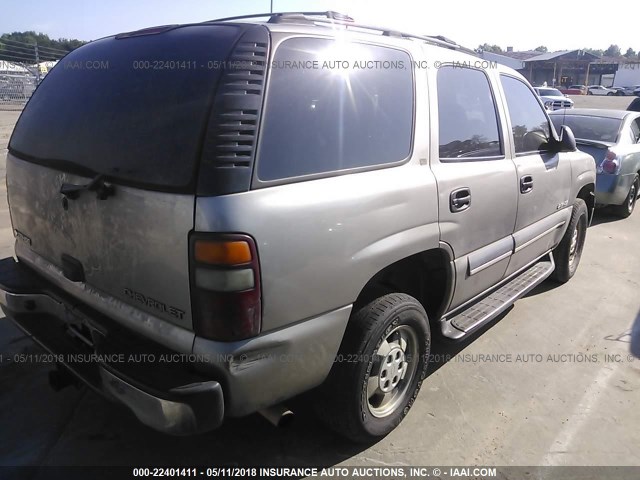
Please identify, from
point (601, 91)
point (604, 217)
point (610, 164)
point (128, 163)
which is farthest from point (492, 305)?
point (601, 91)

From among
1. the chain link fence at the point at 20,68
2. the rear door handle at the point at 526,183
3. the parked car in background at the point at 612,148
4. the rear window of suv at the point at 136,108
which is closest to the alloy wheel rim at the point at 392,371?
the rear window of suv at the point at 136,108

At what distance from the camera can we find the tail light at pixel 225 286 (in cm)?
180

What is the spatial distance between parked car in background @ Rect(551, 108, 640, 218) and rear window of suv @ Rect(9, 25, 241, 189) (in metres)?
6.50

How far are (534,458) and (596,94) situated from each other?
67265mm

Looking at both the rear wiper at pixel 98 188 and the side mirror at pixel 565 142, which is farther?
the side mirror at pixel 565 142

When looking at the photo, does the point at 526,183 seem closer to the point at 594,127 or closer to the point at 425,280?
the point at 425,280

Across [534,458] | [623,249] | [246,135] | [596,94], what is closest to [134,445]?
[246,135]

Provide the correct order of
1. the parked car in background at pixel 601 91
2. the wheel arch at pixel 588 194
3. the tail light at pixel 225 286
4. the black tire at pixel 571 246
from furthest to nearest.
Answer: the parked car in background at pixel 601 91, the wheel arch at pixel 588 194, the black tire at pixel 571 246, the tail light at pixel 225 286

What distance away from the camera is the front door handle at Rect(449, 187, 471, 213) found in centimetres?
275

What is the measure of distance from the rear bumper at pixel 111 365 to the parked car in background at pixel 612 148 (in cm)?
694

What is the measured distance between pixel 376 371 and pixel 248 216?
1190 mm

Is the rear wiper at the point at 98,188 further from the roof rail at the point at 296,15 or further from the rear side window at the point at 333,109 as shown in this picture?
the roof rail at the point at 296,15

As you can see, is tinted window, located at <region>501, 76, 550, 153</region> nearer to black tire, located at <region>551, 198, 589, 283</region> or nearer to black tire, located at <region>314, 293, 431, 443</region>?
black tire, located at <region>551, 198, 589, 283</region>

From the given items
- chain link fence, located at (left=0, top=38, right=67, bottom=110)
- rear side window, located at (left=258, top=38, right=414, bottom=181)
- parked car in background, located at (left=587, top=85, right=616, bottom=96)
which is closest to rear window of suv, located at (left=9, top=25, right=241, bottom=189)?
rear side window, located at (left=258, top=38, right=414, bottom=181)
